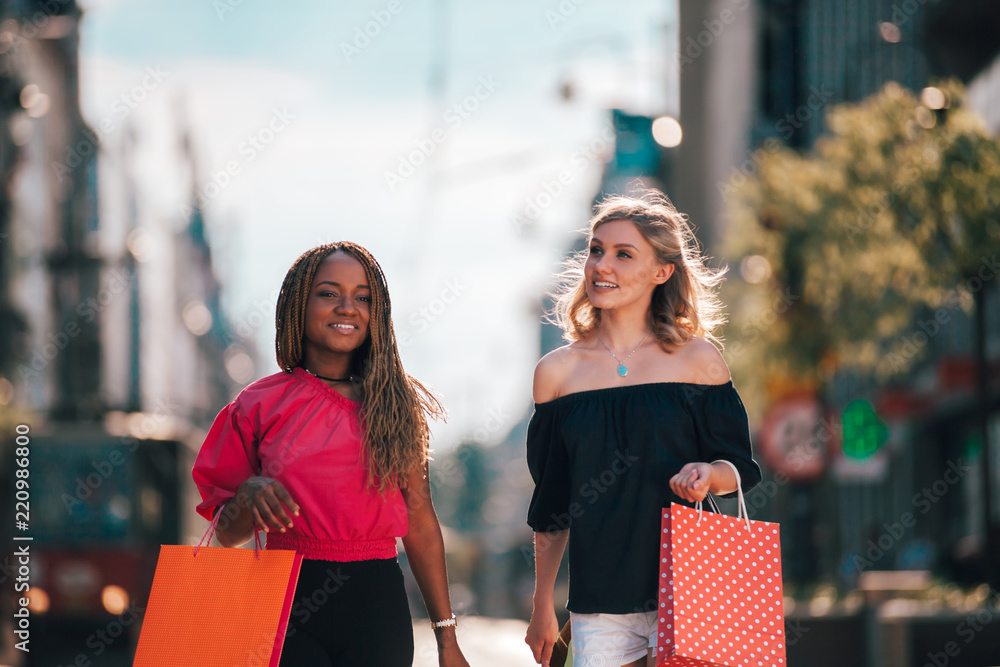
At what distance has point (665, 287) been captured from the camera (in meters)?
4.11

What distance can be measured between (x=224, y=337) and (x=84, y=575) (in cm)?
8367

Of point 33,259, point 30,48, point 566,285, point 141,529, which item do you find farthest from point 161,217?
point 566,285

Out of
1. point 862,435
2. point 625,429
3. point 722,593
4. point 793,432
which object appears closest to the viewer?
point 722,593

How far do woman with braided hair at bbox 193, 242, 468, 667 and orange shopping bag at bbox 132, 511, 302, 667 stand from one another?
15cm

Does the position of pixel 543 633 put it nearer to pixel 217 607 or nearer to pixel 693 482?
pixel 693 482

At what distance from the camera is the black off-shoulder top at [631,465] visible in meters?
3.72

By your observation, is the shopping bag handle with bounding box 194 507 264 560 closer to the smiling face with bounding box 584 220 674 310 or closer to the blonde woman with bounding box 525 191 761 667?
the blonde woman with bounding box 525 191 761 667

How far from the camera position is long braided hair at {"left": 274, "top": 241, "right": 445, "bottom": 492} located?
3721 millimetres

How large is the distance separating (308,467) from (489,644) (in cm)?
1079

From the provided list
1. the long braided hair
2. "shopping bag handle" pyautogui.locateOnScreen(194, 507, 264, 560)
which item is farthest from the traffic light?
"shopping bag handle" pyautogui.locateOnScreen(194, 507, 264, 560)

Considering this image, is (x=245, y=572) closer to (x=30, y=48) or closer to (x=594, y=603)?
(x=594, y=603)

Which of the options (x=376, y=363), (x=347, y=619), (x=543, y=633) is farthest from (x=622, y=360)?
(x=347, y=619)

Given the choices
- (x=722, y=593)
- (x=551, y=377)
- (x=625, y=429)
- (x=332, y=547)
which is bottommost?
(x=722, y=593)

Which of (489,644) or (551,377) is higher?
(551,377)
